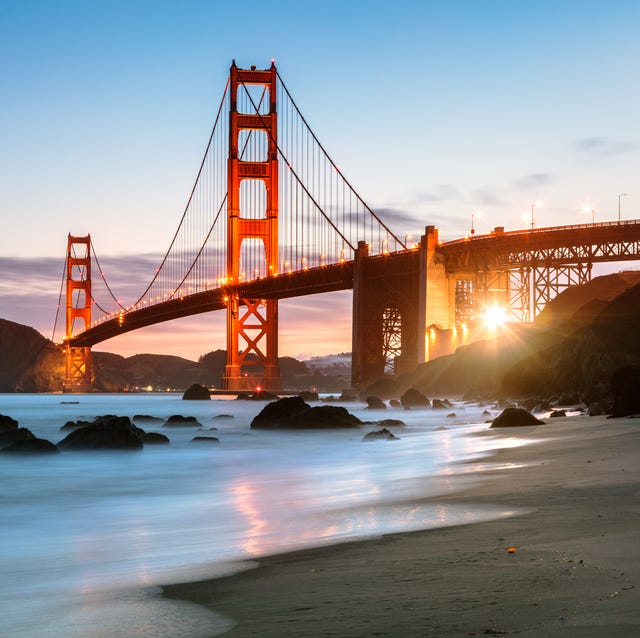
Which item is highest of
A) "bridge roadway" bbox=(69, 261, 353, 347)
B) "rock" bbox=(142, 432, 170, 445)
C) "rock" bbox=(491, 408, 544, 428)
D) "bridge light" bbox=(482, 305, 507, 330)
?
"bridge roadway" bbox=(69, 261, 353, 347)

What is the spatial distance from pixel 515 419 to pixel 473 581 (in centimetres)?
1442

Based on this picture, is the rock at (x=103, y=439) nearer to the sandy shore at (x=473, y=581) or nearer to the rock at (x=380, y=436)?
the rock at (x=380, y=436)

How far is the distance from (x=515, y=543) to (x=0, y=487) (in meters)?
9.53

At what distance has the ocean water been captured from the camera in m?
4.35

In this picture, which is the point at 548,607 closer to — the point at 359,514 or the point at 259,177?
the point at 359,514

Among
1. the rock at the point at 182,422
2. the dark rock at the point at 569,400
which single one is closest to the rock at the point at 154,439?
the rock at the point at 182,422

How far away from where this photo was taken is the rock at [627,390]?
1449 cm

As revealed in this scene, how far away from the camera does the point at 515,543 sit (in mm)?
4621

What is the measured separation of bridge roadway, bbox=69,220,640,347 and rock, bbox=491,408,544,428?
39.8 meters

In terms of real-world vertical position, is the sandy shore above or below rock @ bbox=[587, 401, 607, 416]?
below

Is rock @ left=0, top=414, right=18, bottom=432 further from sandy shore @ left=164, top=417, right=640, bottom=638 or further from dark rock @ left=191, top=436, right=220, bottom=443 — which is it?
sandy shore @ left=164, top=417, right=640, bottom=638

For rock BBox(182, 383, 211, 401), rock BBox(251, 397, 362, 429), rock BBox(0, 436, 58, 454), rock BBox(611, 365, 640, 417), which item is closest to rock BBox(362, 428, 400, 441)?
rock BBox(251, 397, 362, 429)

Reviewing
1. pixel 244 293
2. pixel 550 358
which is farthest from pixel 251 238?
pixel 550 358

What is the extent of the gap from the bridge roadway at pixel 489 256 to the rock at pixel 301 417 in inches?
1348
